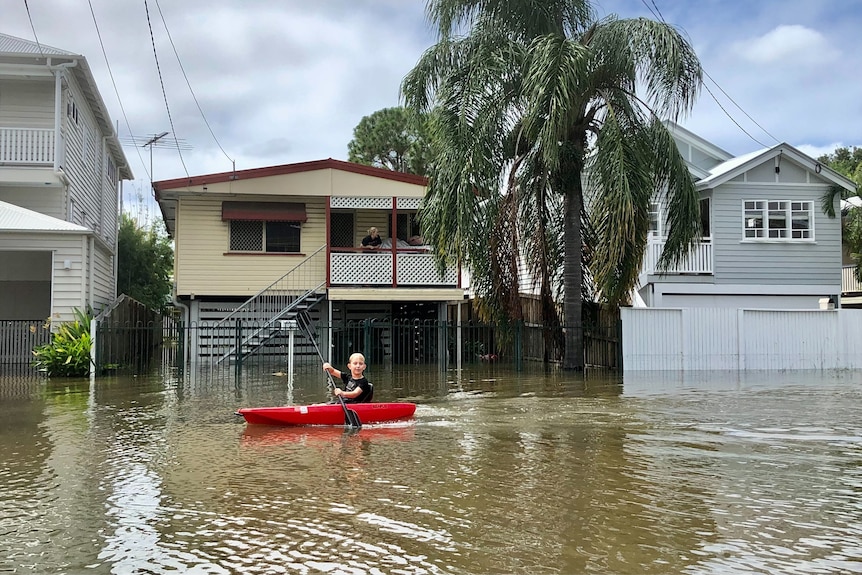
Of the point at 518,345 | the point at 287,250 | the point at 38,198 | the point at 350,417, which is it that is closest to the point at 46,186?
the point at 38,198

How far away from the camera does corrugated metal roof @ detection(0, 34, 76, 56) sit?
20.9 meters

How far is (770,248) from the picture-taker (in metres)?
26.4

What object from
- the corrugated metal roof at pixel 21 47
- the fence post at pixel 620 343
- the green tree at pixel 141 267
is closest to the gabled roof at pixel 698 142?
the fence post at pixel 620 343

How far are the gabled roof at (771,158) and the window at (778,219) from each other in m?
1.08

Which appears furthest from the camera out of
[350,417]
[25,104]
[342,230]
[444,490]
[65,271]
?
[342,230]

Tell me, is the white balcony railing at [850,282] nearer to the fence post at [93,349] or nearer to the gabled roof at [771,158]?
the gabled roof at [771,158]

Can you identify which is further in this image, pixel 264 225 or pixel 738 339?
pixel 264 225

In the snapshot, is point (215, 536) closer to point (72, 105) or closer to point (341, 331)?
point (341, 331)

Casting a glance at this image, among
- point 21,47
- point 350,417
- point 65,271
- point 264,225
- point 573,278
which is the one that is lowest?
point 350,417

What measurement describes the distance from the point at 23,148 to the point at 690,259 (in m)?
20.1

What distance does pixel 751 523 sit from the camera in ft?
19.1

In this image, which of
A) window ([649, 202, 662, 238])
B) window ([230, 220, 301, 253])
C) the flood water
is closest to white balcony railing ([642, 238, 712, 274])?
window ([649, 202, 662, 238])

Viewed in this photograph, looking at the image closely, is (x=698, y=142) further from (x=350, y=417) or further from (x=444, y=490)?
(x=444, y=490)

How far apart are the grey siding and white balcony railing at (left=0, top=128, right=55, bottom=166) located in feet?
66.5
